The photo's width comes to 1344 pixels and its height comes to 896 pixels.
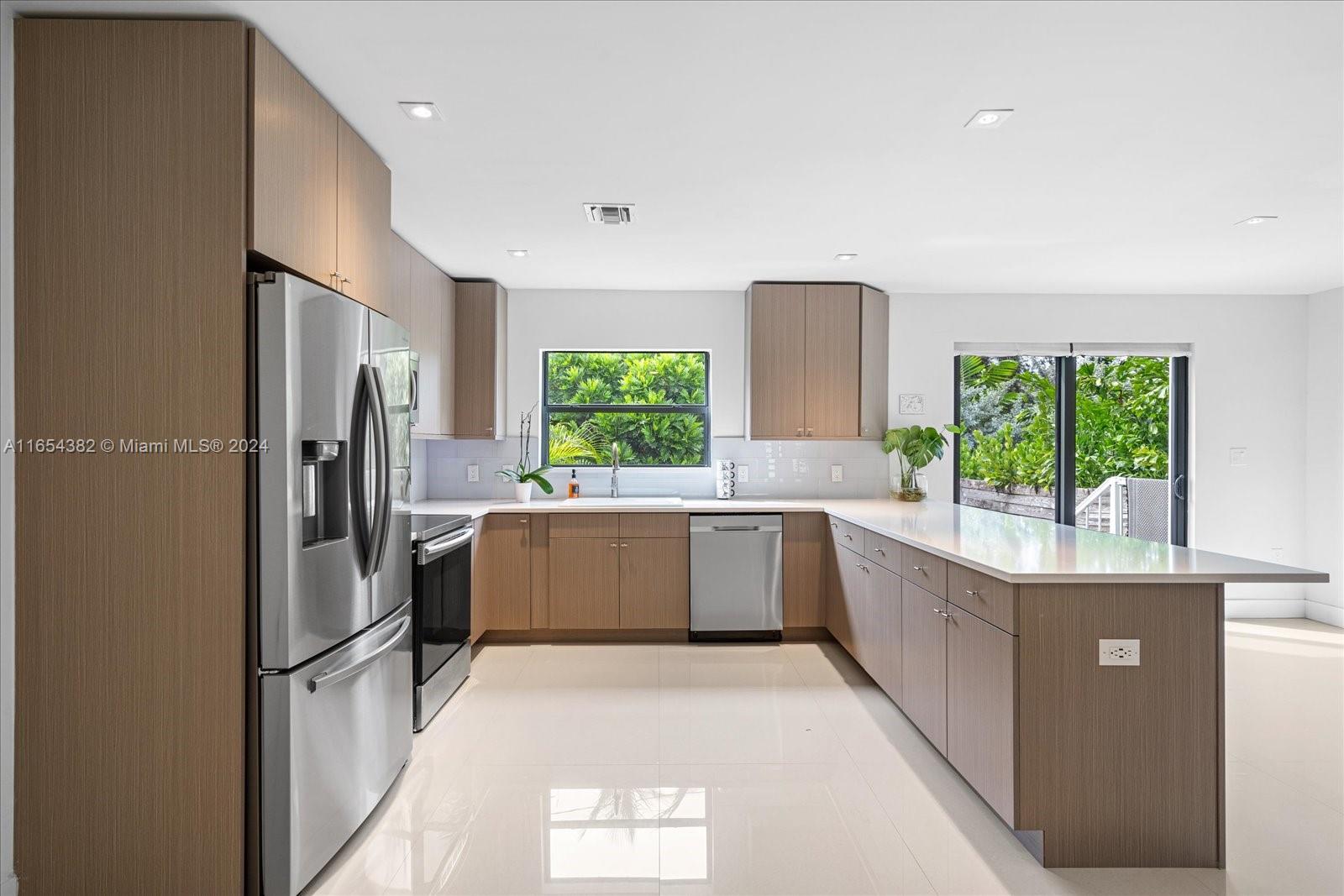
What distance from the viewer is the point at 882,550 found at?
3.52 meters

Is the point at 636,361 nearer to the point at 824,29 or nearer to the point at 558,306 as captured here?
the point at 558,306

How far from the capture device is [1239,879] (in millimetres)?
2119

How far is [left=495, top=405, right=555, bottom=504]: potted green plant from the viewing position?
4.88 metres

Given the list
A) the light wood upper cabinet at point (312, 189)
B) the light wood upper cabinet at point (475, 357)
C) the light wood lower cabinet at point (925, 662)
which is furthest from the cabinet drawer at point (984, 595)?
the light wood upper cabinet at point (475, 357)

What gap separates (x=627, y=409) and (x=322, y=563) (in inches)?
130

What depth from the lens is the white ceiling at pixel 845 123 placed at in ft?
6.26

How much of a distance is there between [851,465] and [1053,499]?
1482mm

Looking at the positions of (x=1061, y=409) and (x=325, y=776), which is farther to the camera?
(x=1061, y=409)

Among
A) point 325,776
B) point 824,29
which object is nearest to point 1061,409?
point 824,29

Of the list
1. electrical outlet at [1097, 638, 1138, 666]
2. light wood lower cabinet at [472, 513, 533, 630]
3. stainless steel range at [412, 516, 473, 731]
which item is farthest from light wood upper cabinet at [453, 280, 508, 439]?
electrical outlet at [1097, 638, 1138, 666]

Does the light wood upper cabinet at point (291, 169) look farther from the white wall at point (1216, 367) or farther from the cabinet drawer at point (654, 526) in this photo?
the white wall at point (1216, 367)

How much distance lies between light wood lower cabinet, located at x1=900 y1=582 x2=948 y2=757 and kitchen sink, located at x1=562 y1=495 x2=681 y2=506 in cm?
186

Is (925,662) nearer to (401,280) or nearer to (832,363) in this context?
(832,363)

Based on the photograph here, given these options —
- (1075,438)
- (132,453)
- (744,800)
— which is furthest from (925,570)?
(1075,438)
